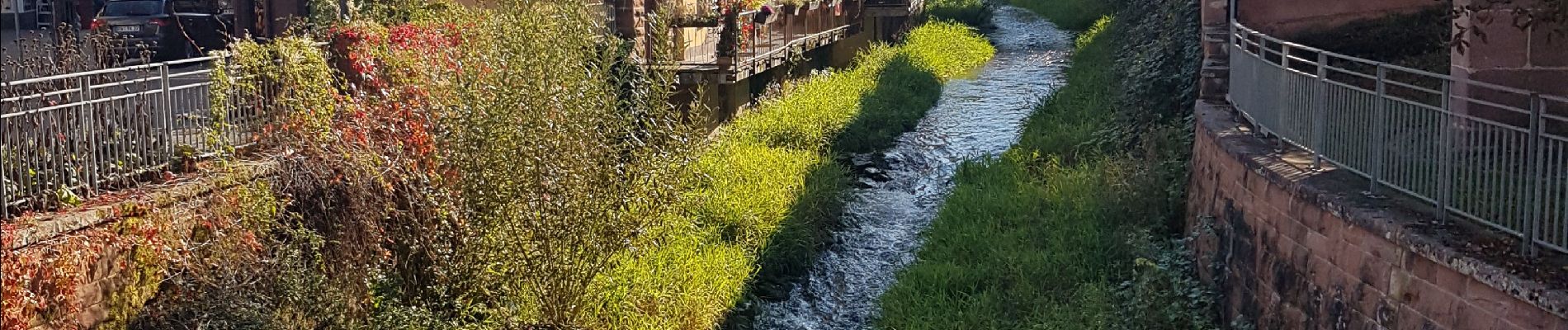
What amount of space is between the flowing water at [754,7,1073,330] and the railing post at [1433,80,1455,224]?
6.02 m

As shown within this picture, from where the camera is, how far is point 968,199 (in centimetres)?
1559

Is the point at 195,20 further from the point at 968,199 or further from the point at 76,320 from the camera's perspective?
the point at 76,320

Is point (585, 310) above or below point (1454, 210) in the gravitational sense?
below

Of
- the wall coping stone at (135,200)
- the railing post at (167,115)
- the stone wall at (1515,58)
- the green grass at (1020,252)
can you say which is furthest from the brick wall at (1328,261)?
the railing post at (167,115)

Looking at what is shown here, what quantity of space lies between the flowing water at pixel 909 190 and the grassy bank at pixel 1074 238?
430 mm

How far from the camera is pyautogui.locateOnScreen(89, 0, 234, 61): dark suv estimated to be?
20.9m

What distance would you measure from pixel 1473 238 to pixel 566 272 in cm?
601

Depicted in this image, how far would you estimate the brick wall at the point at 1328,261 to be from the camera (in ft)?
19.7

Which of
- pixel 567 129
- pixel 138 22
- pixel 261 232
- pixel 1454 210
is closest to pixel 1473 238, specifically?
pixel 1454 210

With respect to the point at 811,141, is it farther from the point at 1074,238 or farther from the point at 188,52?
the point at 188,52

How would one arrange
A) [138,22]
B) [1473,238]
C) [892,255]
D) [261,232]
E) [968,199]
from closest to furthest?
[1473,238]
[261,232]
[892,255]
[968,199]
[138,22]

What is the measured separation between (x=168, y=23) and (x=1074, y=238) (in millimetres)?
14220

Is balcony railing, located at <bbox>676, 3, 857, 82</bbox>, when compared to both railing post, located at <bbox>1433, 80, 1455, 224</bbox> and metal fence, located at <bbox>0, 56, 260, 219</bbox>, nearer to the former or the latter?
metal fence, located at <bbox>0, 56, 260, 219</bbox>

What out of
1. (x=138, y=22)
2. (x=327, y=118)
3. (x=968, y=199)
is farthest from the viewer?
(x=138, y=22)
